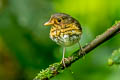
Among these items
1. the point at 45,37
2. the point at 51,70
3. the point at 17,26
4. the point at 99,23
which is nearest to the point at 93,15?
the point at 99,23

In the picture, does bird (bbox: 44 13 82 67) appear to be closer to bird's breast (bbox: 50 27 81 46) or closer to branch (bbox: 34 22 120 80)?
bird's breast (bbox: 50 27 81 46)

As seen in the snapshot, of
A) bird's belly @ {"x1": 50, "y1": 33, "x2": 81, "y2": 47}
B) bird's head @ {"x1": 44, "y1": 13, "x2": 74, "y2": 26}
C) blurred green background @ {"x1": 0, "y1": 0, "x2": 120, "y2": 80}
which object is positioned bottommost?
blurred green background @ {"x1": 0, "y1": 0, "x2": 120, "y2": 80}

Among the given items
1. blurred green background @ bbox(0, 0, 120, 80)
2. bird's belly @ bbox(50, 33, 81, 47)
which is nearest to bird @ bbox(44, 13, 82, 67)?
bird's belly @ bbox(50, 33, 81, 47)

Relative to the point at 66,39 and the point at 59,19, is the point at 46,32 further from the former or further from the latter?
the point at 66,39

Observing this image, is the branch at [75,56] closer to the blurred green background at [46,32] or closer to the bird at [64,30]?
the bird at [64,30]

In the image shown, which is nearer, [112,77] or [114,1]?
[112,77]

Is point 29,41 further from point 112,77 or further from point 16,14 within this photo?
point 112,77
